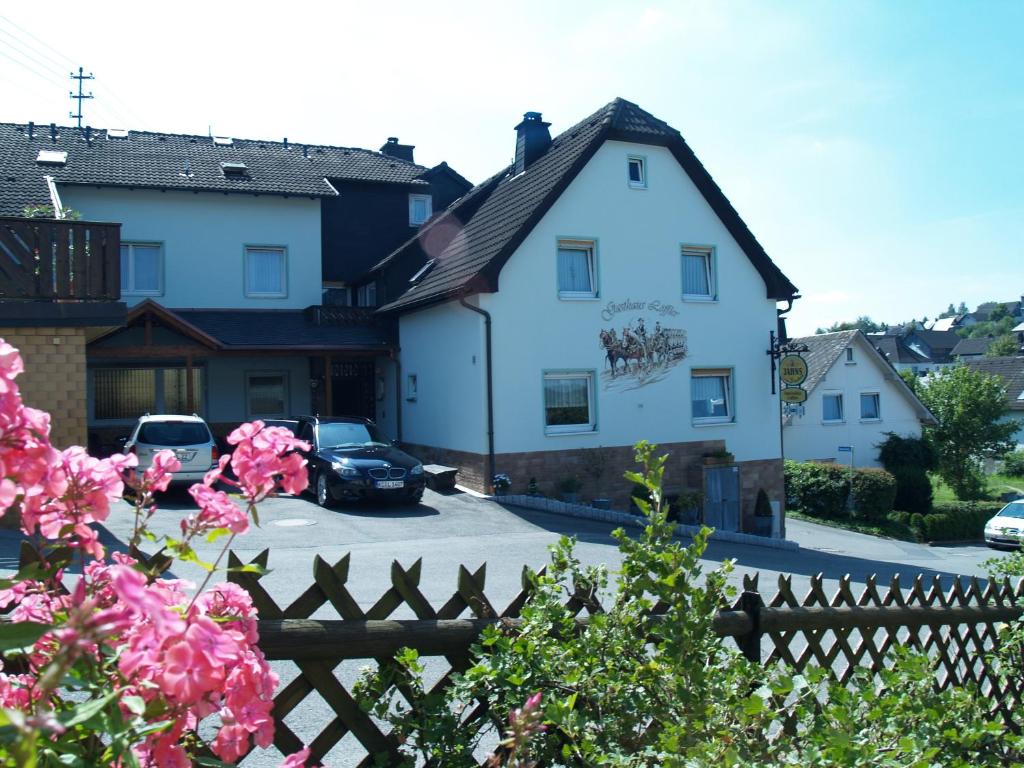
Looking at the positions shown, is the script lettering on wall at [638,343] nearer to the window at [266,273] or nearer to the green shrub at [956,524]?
the window at [266,273]

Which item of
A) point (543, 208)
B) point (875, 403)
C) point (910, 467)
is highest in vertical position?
point (543, 208)

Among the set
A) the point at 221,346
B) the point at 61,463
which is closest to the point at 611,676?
the point at 61,463

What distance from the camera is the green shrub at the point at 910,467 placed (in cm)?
3409

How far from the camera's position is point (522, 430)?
66.0 feet

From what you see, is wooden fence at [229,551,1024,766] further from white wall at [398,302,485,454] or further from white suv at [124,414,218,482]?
white wall at [398,302,485,454]

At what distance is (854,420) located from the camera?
3881 centimetres

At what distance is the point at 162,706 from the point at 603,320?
2007 centimetres

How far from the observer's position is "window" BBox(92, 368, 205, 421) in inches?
969

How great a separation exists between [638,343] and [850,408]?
68.7 feet

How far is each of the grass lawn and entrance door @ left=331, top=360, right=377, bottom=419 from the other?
24.8m

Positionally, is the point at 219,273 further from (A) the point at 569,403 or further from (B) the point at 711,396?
(B) the point at 711,396

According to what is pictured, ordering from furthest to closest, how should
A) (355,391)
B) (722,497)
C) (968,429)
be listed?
(968,429) → (355,391) → (722,497)

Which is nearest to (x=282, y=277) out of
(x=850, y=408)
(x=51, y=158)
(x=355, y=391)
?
(x=355, y=391)

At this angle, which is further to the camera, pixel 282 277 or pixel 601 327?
pixel 282 277
